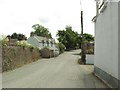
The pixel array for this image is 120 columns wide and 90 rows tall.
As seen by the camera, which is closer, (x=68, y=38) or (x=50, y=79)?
(x=50, y=79)

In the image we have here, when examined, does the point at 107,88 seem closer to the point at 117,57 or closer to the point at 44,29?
the point at 117,57

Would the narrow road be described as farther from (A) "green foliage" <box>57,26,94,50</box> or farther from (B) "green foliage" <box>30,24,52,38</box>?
(B) "green foliage" <box>30,24,52,38</box>

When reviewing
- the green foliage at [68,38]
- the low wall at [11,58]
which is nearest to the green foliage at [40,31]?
the green foliage at [68,38]

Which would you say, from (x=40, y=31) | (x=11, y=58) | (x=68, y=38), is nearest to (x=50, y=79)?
(x=11, y=58)

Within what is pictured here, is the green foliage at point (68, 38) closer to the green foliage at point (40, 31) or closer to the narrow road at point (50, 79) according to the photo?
the green foliage at point (40, 31)

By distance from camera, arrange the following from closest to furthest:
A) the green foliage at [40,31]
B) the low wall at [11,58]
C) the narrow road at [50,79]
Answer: the narrow road at [50,79] → the low wall at [11,58] → the green foliage at [40,31]

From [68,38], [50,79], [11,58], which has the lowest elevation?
[50,79]

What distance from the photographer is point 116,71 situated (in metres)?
13.9

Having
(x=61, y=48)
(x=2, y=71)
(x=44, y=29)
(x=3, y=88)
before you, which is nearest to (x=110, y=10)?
(x=3, y=88)

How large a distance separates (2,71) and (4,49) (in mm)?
3059

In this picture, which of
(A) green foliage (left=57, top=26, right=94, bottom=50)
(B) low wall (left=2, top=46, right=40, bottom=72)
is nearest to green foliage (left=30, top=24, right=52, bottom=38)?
(A) green foliage (left=57, top=26, right=94, bottom=50)

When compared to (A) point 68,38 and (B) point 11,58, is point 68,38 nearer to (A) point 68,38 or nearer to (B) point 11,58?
(A) point 68,38

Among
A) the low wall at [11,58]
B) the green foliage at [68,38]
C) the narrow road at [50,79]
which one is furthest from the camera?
the green foliage at [68,38]

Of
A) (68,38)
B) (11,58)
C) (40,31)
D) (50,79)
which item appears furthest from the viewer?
(40,31)
